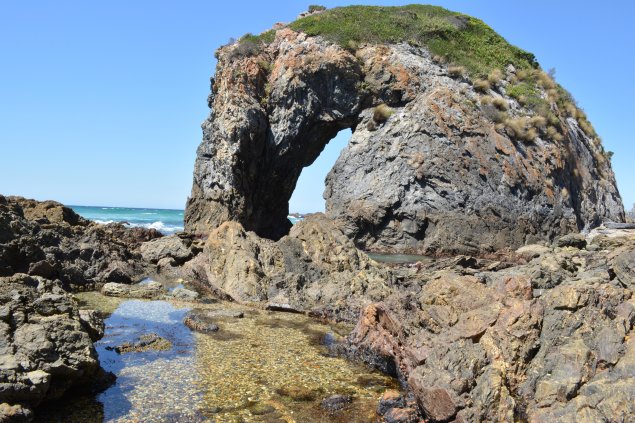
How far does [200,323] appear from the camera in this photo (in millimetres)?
16984

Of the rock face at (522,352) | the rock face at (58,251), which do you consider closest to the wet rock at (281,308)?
the rock face at (522,352)

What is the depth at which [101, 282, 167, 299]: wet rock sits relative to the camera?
2225 centimetres

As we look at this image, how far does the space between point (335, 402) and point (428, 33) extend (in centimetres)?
4759

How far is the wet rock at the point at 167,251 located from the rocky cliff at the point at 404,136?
1515 centimetres

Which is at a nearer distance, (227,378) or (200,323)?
(227,378)

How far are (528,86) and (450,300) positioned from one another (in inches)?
1703

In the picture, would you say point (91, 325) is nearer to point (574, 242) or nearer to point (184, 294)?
point (184, 294)

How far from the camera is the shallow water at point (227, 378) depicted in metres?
10.0

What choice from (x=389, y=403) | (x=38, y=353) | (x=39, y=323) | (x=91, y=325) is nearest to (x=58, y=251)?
(x=91, y=325)

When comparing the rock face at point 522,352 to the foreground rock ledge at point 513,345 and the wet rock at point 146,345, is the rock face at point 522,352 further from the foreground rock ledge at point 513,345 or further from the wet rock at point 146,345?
the wet rock at point 146,345

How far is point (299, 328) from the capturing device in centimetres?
1780

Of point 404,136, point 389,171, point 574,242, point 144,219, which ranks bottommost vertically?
point 144,219

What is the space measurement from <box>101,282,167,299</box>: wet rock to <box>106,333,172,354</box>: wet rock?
754 centimetres

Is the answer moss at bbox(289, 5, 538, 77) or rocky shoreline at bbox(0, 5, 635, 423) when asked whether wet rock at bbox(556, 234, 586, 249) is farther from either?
moss at bbox(289, 5, 538, 77)
